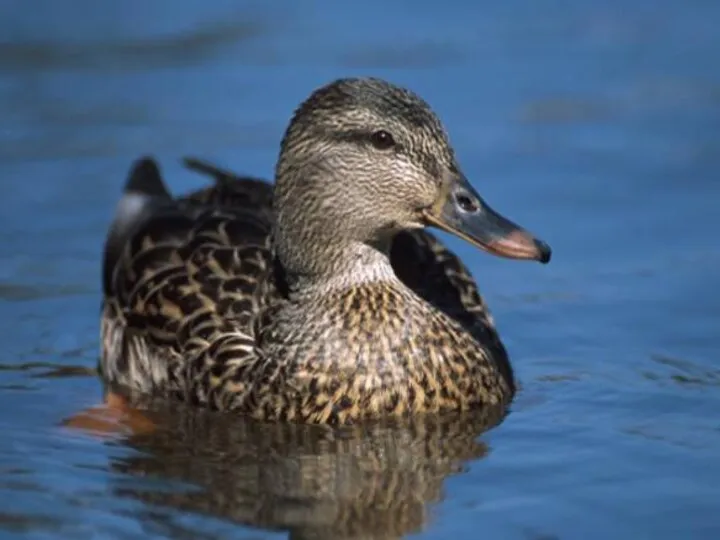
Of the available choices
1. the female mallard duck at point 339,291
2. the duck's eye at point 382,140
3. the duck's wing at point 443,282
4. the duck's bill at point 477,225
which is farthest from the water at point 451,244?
the duck's eye at point 382,140

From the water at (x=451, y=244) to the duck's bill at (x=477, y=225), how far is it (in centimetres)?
93

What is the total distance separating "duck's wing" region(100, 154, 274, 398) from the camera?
34.5ft

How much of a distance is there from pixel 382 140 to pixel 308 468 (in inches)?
60.8

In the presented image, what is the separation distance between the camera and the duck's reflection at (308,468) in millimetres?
9047

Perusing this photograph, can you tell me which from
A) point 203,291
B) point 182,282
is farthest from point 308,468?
point 182,282

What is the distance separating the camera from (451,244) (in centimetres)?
1288

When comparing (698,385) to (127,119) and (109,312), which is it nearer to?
(109,312)

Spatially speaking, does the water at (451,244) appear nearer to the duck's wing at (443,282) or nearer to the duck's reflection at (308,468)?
the duck's reflection at (308,468)

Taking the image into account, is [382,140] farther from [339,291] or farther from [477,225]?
[339,291]

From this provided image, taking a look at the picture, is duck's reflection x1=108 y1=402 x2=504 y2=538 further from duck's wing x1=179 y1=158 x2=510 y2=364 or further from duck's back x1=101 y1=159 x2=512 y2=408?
duck's wing x1=179 y1=158 x2=510 y2=364

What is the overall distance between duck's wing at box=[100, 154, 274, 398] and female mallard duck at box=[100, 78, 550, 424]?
0.04 ft

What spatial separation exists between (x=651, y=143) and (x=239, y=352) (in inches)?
171

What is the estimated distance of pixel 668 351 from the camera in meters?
11.1

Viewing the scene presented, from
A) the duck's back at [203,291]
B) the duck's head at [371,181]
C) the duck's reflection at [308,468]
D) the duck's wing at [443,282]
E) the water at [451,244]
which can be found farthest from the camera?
the duck's wing at [443,282]
